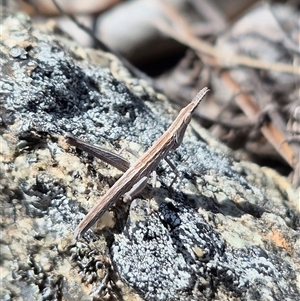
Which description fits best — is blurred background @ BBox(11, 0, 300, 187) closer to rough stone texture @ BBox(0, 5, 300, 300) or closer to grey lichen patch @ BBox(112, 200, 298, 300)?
rough stone texture @ BBox(0, 5, 300, 300)

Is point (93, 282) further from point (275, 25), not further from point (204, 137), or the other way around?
point (275, 25)

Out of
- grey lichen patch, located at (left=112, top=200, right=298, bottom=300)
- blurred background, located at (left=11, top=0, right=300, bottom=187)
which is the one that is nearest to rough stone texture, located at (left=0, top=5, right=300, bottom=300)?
grey lichen patch, located at (left=112, top=200, right=298, bottom=300)

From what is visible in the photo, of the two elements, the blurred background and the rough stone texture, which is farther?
the blurred background

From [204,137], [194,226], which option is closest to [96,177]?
[194,226]

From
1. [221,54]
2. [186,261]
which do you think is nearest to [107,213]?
[186,261]

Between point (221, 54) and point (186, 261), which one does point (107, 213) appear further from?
point (221, 54)

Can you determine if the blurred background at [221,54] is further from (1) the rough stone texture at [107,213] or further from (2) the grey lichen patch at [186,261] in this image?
(2) the grey lichen patch at [186,261]

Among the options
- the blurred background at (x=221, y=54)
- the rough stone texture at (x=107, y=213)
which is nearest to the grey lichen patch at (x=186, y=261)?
the rough stone texture at (x=107, y=213)
